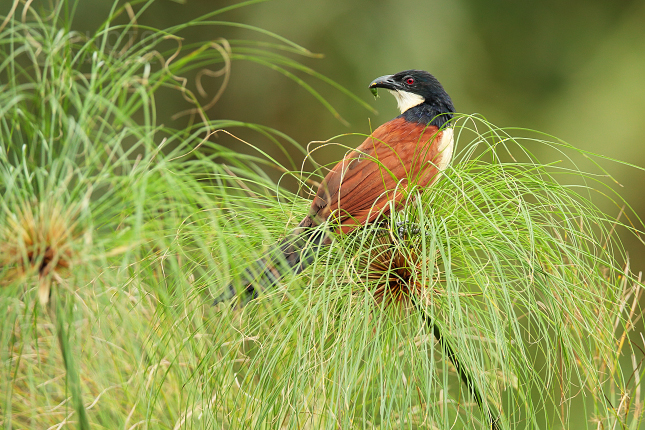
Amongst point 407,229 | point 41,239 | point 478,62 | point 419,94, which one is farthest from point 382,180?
point 478,62

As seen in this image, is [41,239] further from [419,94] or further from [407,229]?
[419,94]

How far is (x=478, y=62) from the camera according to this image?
5.20 meters

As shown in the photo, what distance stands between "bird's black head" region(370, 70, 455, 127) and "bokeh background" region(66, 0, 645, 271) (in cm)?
239

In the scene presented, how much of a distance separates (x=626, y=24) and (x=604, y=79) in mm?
637

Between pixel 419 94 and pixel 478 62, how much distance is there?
3.29 meters

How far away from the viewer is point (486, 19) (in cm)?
530

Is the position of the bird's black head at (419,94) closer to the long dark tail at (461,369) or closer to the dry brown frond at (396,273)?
the dry brown frond at (396,273)

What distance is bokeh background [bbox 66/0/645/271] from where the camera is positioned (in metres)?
4.92

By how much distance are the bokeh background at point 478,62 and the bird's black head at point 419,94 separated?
2387mm

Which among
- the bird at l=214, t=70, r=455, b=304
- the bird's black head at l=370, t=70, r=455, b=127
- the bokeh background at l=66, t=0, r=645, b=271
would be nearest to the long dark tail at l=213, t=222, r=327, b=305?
the bird at l=214, t=70, r=455, b=304

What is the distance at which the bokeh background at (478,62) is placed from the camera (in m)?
4.92

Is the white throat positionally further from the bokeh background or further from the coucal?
the bokeh background

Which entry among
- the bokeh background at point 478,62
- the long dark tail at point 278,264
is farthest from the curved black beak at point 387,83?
the bokeh background at point 478,62

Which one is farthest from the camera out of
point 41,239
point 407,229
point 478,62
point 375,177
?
point 478,62
